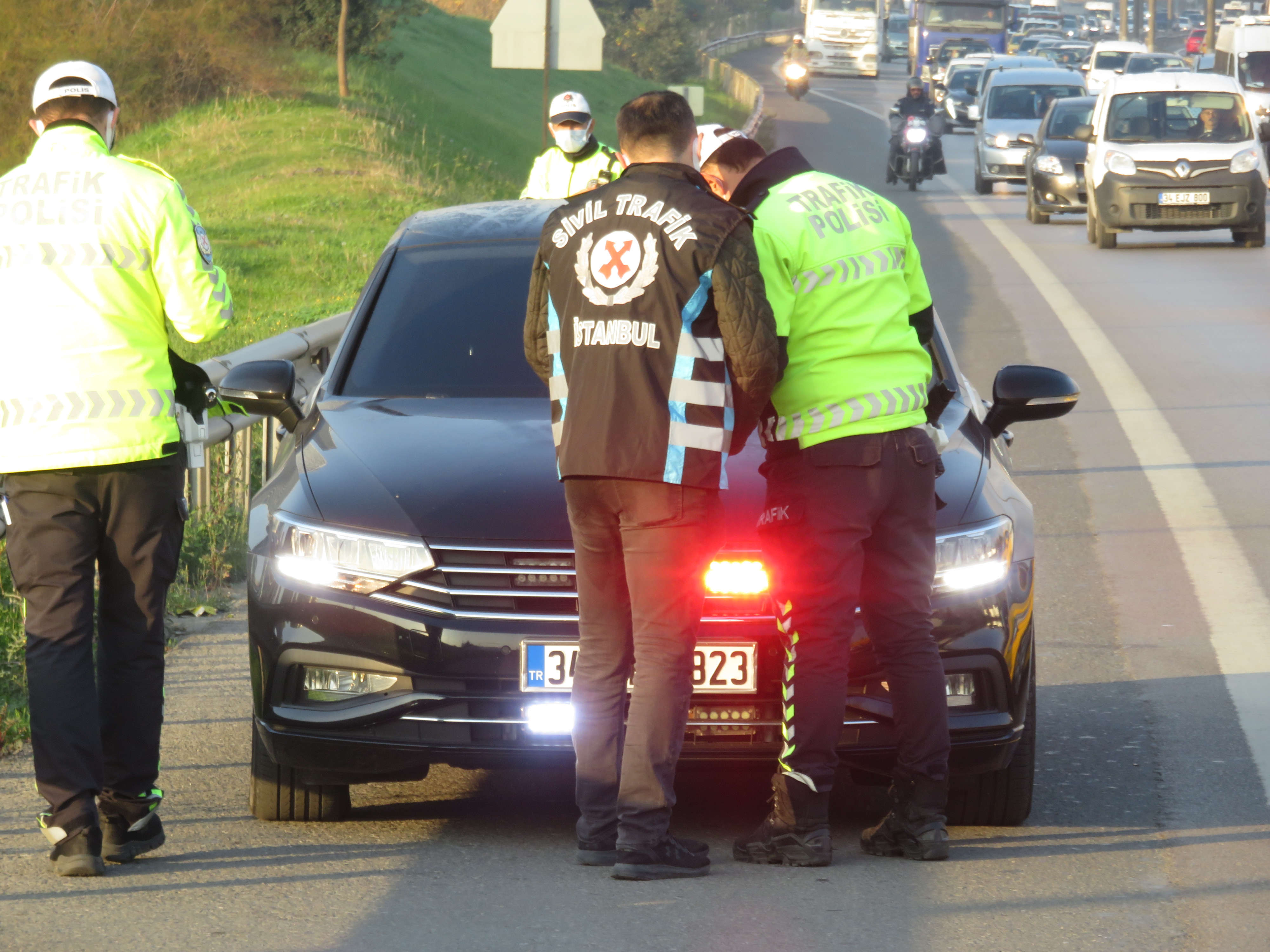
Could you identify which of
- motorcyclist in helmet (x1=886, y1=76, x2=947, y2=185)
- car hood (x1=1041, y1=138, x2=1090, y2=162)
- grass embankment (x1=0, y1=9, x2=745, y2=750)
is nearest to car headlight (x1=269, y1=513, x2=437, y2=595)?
grass embankment (x1=0, y1=9, x2=745, y2=750)

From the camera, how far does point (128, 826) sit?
500cm

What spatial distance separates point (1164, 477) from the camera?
10.8 m

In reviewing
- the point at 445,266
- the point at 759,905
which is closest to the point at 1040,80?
the point at 445,266

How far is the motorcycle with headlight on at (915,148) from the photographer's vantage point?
103ft

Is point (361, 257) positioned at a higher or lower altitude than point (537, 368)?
lower

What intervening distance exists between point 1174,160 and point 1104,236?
3.91ft

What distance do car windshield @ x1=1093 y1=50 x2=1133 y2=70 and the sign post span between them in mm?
47955

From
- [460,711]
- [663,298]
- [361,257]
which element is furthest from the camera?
[361,257]

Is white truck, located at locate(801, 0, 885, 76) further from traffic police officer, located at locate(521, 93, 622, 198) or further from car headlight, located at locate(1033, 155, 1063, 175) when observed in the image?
traffic police officer, located at locate(521, 93, 622, 198)

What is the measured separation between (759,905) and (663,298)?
140 centimetres

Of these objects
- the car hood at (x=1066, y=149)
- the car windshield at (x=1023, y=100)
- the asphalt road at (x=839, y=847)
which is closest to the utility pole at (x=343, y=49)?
the car windshield at (x=1023, y=100)

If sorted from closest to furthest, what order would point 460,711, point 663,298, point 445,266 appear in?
point 663,298
point 460,711
point 445,266

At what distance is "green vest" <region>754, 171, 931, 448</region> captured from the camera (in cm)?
484

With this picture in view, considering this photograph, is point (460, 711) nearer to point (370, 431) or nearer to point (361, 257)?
point (370, 431)
